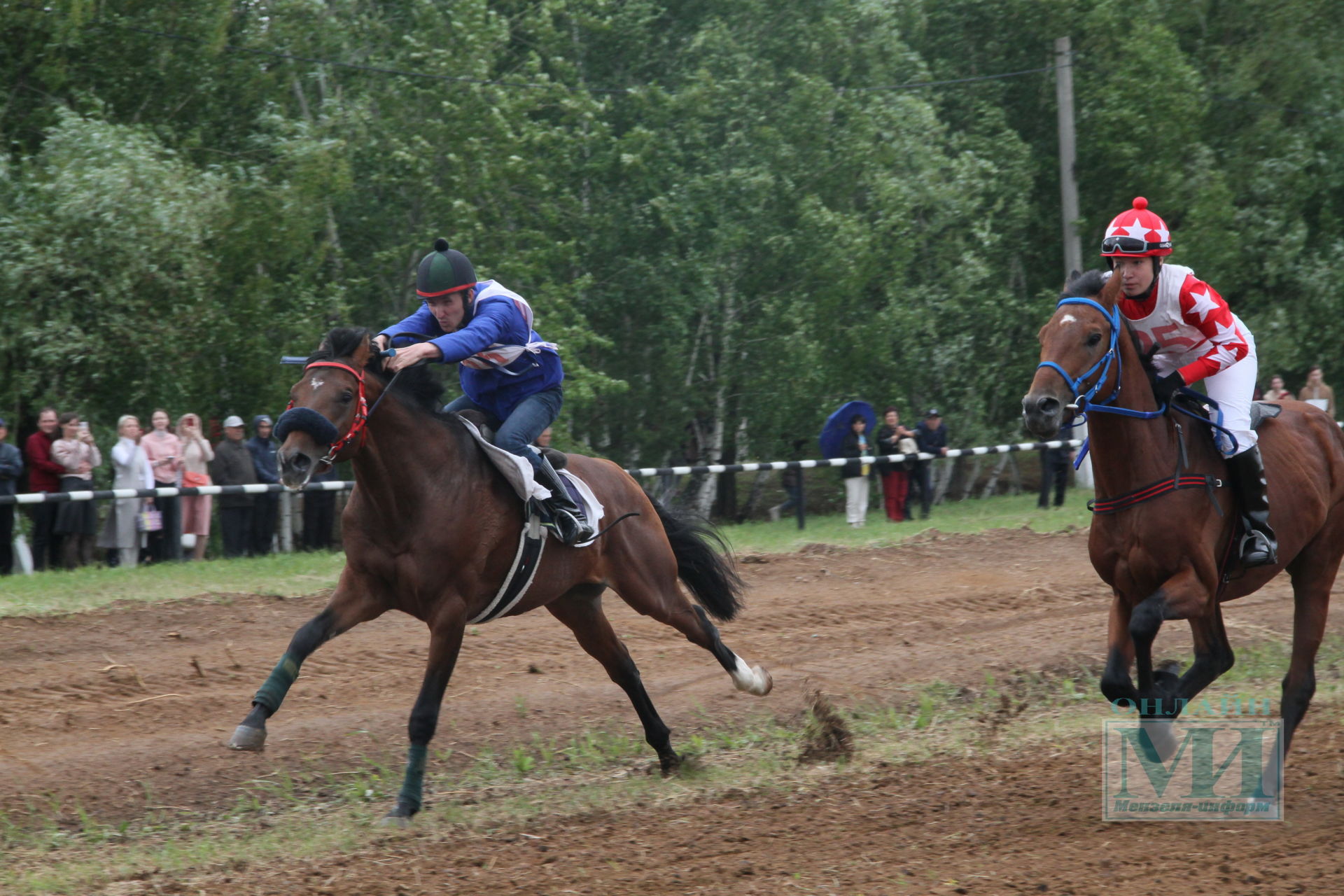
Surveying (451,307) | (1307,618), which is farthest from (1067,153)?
(451,307)

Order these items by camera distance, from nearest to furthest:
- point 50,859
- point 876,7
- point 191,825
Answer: point 50,859, point 191,825, point 876,7

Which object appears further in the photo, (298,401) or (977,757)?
(977,757)

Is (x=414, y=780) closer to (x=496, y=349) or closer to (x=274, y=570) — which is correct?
(x=496, y=349)

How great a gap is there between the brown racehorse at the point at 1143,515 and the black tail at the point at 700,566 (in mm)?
2471

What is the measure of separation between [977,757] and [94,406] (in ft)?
42.6

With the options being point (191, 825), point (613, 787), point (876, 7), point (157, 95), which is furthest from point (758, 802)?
point (876, 7)

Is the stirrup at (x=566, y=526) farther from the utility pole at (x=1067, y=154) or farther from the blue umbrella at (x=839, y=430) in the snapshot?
the utility pole at (x=1067, y=154)

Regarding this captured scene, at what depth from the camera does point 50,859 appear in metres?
6.10

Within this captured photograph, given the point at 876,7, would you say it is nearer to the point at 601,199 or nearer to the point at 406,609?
the point at 601,199

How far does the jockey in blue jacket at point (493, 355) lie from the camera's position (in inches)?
274

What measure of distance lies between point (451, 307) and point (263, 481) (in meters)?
8.70

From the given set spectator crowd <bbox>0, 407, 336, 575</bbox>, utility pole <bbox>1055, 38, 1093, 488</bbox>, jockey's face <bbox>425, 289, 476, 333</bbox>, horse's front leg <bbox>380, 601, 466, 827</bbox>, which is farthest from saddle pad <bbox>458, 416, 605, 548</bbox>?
utility pole <bbox>1055, 38, 1093, 488</bbox>

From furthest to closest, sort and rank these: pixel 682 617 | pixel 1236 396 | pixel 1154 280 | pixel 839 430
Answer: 1. pixel 839 430
2. pixel 682 617
3. pixel 1236 396
4. pixel 1154 280

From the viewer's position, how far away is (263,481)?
1522cm
